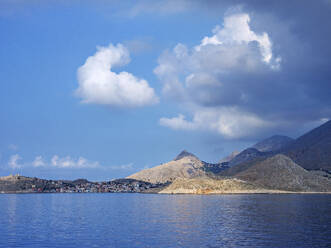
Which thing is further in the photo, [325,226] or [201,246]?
[325,226]

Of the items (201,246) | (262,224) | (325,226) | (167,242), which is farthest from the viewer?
(262,224)

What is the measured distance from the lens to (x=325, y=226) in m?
96.7

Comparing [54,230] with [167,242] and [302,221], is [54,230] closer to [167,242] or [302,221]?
[167,242]

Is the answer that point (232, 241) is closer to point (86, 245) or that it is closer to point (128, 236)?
point (128, 236)

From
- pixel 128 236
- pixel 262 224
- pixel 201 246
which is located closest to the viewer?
pixel 201 246

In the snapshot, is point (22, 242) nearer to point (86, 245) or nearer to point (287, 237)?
point (86, 245)

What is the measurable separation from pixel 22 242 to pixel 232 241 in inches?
1666

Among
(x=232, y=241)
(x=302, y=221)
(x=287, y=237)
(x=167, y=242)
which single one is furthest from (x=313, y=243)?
(x=302, y=221)

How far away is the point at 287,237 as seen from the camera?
81062 mm

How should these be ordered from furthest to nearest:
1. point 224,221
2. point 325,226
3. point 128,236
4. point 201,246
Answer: point 224,221, point 325,226, point 128,236, point 201,246

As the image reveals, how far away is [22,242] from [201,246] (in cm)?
3624

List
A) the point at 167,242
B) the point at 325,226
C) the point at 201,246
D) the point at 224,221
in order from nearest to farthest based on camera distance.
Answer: the point at 201,246 < the point at 167,242 < the point at 325,226 < the point at 224,221

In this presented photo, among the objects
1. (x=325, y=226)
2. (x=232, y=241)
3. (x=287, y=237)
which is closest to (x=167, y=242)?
(x=232, y=241)

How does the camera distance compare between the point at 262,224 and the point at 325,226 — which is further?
the point at 262,224
